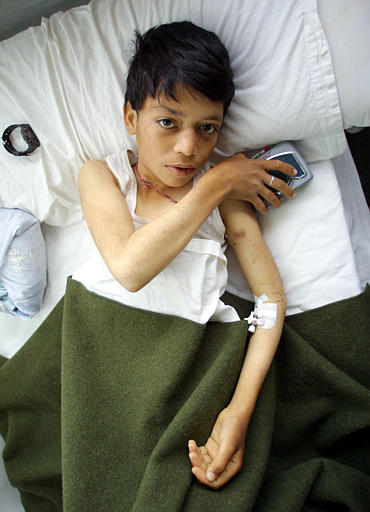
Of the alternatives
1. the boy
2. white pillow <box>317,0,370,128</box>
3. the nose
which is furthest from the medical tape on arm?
white pillow <box>317,0,370,128</box>

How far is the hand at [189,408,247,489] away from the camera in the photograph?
0.82 m

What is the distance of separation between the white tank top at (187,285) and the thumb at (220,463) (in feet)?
0.90

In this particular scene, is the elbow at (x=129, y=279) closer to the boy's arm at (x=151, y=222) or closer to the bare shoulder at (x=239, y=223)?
the boy's arm at (x=151, y=222)

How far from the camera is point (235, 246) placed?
1045 mm

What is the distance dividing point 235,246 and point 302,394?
40 cm

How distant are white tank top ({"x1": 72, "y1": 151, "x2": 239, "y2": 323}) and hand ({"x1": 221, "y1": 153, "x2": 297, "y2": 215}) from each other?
114mm

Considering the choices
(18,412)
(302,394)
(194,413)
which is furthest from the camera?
(18,412)

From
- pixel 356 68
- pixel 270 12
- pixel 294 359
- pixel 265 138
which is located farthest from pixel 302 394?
pixel 270 12

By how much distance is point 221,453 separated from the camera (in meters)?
0.82

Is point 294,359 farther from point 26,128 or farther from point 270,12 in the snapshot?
point 26,128

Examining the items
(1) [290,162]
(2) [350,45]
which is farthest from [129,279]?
(2) [350,45]

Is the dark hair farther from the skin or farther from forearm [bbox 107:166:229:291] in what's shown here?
forearm [bbox 107:166:229:291]

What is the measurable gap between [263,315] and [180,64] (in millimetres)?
606

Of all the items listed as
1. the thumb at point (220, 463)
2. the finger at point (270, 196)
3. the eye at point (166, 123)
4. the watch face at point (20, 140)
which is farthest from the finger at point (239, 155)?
the thumb at point (220, 463)
